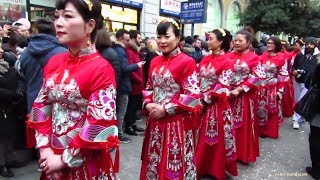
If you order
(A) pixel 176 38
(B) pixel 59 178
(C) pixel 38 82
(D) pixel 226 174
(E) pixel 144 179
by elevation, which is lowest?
(D) pixel 226 174

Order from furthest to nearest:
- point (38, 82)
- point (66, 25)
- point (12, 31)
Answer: point (12, 31), point (38, 82), point (66, 25)

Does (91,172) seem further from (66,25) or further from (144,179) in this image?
(144,179)

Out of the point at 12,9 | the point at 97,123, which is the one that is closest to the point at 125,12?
the point at 12,9

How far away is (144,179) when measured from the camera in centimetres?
345

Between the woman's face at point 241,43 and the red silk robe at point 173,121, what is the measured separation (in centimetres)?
203

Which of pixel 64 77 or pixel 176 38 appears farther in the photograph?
pixel 176 38

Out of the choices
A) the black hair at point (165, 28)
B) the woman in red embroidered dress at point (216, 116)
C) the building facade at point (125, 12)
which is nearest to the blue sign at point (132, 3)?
the building facade at point (125, 12)

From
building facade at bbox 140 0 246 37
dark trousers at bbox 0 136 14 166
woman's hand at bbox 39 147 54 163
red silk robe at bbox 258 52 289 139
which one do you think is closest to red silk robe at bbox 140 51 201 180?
woman's hand at bbox 39 147 54 163

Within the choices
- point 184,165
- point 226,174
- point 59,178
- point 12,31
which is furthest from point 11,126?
point 226,174

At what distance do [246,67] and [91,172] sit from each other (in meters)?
3.47

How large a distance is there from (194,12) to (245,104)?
5.47 meters

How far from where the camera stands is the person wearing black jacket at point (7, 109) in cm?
400

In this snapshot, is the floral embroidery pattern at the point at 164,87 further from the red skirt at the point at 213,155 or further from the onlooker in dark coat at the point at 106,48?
the onlooker in dark coat at the point at 106,48

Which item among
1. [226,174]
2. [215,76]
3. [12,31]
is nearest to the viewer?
[215,76]
